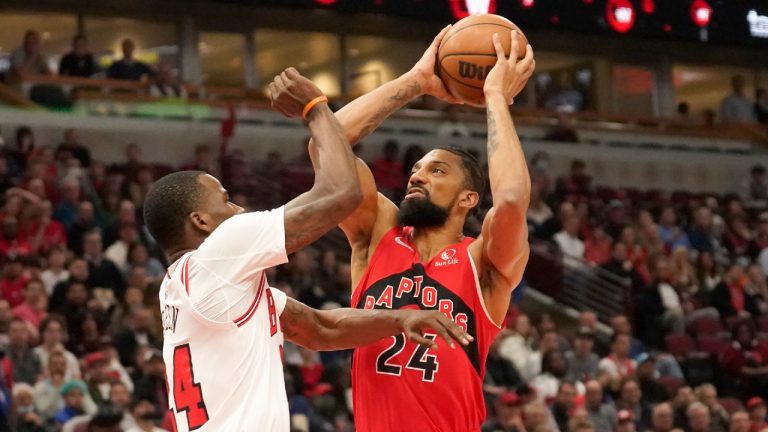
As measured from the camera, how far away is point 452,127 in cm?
1970

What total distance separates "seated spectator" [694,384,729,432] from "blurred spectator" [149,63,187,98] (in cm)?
797

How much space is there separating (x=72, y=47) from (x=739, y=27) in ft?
30.4

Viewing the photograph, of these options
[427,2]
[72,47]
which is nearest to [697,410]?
[427,2]

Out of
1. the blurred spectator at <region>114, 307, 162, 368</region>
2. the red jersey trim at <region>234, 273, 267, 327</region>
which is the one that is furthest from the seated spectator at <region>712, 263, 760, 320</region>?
the red jersey trim at <region>234, 273, 267, 327</region>

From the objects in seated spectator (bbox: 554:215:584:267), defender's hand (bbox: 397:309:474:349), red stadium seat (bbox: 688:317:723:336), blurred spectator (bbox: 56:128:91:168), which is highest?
defender's hand (bbox: 397:309:474:349)

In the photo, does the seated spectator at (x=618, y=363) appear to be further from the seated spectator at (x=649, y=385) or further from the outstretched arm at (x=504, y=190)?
the outstretched arm at (x=504, y=190)

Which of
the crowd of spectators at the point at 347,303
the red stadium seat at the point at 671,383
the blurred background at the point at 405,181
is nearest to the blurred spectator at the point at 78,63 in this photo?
the blurred background at the point at 405,181

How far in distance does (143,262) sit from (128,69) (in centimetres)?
582

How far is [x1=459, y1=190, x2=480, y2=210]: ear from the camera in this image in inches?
224

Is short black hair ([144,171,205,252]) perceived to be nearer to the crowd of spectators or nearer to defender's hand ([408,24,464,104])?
defender's hand ([408,24,464,104])

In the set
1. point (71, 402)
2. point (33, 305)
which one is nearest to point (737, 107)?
point (33, 305)

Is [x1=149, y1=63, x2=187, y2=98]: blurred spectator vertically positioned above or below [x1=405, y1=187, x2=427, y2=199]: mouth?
below

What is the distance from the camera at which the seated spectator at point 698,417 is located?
43.7ft

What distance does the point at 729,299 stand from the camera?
17.0 metres
